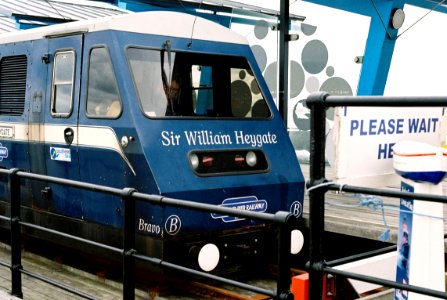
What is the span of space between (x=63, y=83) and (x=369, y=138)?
474 cm

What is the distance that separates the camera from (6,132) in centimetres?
826

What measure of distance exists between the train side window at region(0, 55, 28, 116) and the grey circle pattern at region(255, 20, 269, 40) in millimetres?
6125

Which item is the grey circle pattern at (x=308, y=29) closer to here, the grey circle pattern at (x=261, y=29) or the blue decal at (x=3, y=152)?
the grey circle pattern at (x=261, y=29)

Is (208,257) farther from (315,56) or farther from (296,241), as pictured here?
(315,56)

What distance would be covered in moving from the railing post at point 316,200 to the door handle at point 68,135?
4.46m

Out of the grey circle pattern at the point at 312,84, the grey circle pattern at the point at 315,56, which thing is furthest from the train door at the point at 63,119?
the grey circle pattern at the point at 312,84

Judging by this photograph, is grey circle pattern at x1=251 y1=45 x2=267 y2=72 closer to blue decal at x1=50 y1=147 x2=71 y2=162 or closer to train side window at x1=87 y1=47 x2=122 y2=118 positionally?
blue decal at x1=50 y1=147 x2=71 y2=162

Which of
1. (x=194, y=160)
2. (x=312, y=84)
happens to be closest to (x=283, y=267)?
(x=194, y=160)

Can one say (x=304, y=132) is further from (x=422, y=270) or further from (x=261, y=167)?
(x=422, y=270)

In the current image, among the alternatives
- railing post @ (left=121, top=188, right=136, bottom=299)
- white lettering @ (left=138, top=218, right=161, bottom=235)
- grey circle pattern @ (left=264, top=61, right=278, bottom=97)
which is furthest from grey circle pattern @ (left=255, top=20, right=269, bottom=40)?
railing post @ (left=121, top=188, right=136, bottom=299)

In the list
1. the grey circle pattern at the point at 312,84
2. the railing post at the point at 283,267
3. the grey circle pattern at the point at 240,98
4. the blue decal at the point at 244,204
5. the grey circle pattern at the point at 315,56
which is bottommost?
the blue decal at the point at 244,204

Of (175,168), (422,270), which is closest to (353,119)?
(422,270)

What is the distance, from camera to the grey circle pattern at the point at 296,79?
14242 millimetres

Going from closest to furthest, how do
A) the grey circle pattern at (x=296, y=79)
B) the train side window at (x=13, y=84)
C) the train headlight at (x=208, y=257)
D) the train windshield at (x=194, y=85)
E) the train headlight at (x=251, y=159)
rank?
the train headlight at (x=208, y=257), the train windshield at (x=194, y=85), the train headlight at (x=251, y=159), the train side window at (x=13, y=84), the grey circle pattern at (x=296, y=79)
